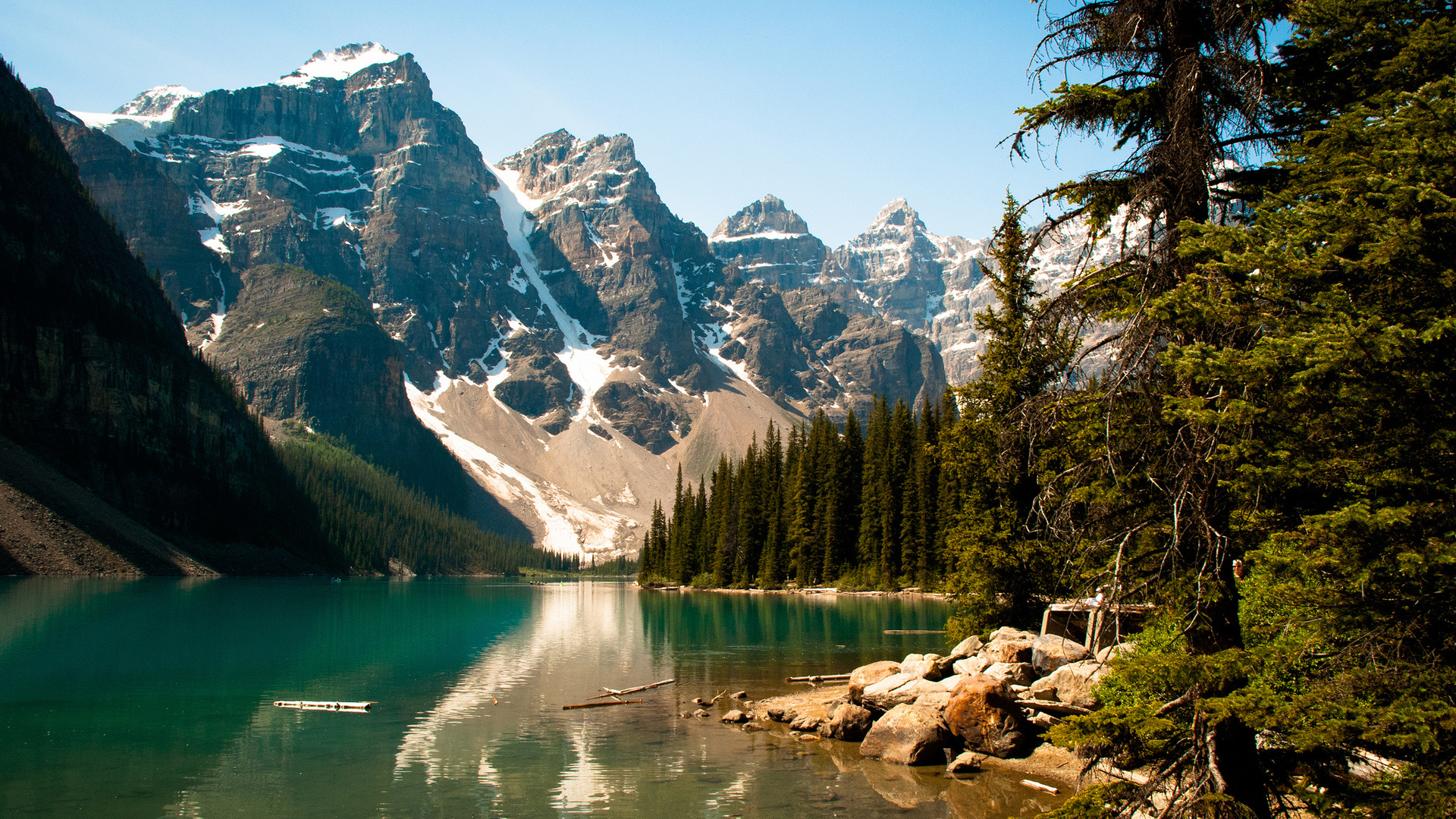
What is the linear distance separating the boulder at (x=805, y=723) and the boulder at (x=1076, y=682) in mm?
6028

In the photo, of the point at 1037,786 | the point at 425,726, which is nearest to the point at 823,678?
the point at 425,726

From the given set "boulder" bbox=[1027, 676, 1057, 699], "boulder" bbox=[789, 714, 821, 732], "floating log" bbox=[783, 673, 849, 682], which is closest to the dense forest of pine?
"floating log" bbox=[783, 673, 849, 682]

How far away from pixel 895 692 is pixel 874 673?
2.11 m

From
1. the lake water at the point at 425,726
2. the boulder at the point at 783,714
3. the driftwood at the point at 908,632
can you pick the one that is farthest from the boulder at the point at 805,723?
the driftwood at the point at 908,632

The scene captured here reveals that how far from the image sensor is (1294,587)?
29.2 feet

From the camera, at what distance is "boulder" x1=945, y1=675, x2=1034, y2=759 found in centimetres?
1764

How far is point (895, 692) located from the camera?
68.4ft

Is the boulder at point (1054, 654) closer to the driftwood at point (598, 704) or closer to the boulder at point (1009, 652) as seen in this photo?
the boulder at point (1009, 652)

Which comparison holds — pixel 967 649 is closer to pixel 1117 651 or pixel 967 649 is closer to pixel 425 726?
pixel 1117 651

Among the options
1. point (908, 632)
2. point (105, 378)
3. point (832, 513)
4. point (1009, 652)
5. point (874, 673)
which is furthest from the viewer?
point (105, 378)

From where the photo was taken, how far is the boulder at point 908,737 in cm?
1802

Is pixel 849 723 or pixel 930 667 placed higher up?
pixel 930 667

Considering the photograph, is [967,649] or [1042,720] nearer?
[1042,720]

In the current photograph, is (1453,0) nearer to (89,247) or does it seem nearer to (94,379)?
(94,379)
